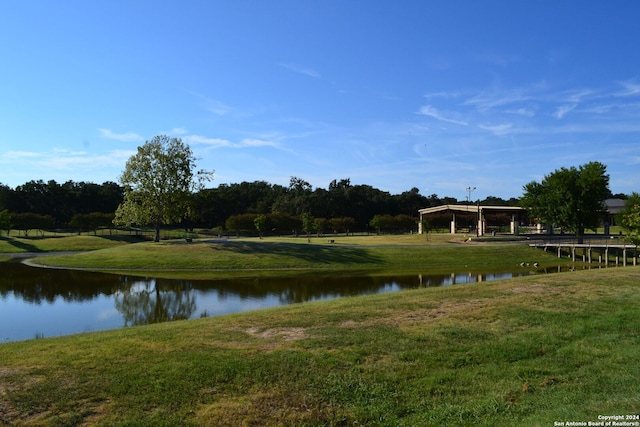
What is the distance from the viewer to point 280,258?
47.2 m

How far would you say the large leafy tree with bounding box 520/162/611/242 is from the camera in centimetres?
5828

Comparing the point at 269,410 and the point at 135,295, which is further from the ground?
the point at 269,410

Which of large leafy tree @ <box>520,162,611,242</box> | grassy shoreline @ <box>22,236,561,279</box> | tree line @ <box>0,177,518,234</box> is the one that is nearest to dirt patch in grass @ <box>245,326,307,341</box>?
grassy shoreline @ <box>22,236,561,279</box>

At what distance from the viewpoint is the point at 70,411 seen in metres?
7.14

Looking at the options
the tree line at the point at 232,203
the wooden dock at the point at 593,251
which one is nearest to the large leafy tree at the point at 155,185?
the tree line at the point at 232,203

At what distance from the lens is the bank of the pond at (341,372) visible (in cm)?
709

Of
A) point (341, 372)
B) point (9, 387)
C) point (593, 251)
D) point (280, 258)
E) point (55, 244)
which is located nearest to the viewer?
point (9, 387)

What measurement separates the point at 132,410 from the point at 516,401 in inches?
246

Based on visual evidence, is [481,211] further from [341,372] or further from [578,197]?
[341,372]

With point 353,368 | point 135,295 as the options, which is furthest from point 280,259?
point 353,368

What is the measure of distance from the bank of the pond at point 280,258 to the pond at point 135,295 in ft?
16.5

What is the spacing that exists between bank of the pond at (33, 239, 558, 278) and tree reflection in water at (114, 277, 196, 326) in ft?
19.9

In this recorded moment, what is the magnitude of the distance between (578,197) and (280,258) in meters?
39.9

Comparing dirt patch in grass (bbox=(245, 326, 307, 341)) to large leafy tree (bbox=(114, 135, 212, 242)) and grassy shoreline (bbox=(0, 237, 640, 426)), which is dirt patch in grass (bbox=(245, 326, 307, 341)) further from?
large leafy tree (bbox=(114, 135, 212, 242))
